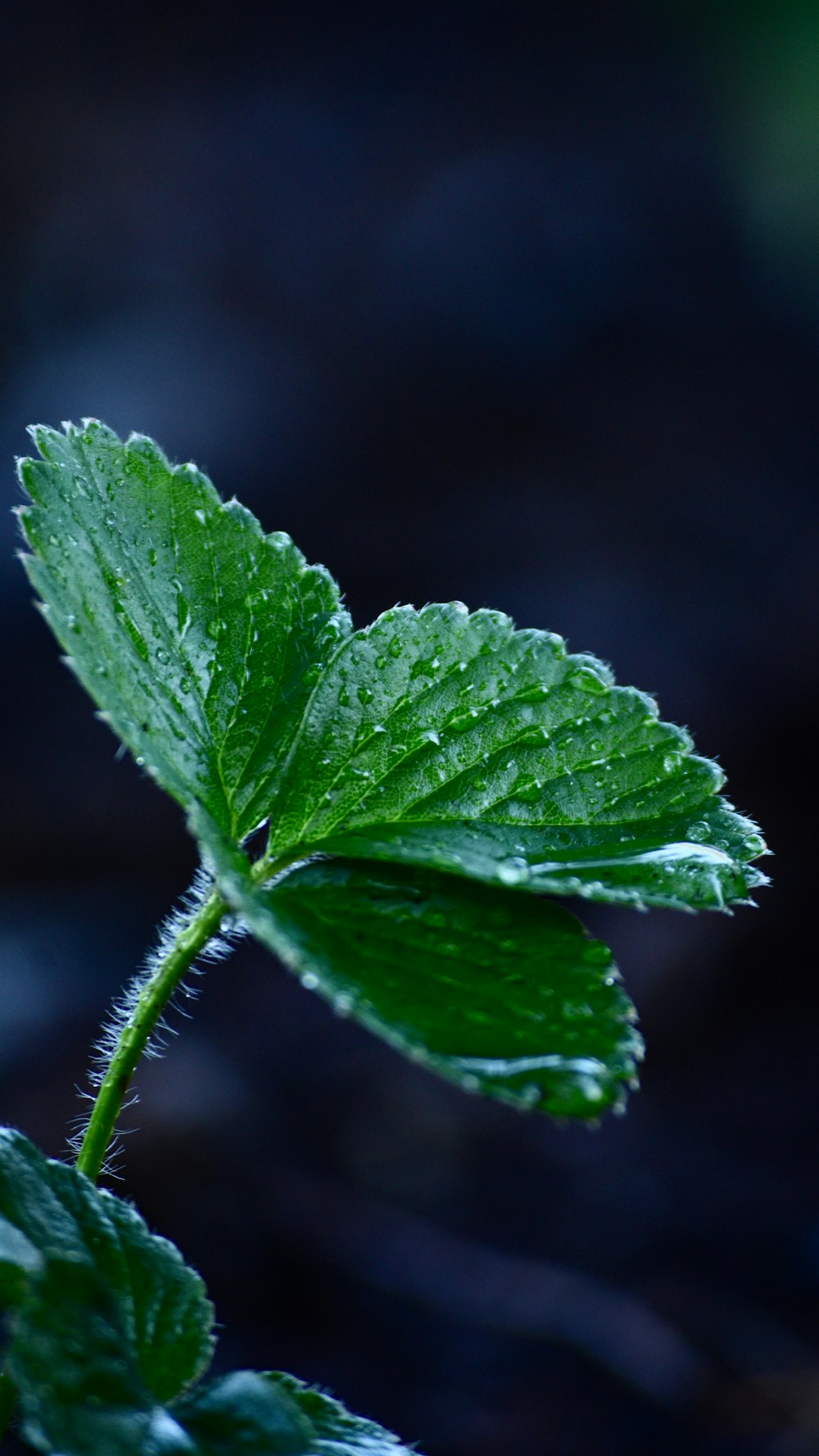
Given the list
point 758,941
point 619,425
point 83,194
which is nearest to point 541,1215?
point 758,941

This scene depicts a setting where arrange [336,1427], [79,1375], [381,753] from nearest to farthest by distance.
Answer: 1. [79,1375]
2. [336,1427]
3. [381,753]

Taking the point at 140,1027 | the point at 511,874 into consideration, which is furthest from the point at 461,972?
the point at 140,1027

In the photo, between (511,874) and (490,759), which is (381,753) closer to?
(490,759)

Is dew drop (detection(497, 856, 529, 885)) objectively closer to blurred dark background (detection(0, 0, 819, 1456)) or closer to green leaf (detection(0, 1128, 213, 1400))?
green leaf (detection(0, 1128, 213, 1400))

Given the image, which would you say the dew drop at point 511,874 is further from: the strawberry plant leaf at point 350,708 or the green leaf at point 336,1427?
the green leaf at point 336,1427

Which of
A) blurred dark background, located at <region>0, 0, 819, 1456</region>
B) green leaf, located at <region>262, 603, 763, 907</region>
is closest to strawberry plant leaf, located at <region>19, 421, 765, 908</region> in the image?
green leaf, located at <region>262, 603, 763, 907</region>

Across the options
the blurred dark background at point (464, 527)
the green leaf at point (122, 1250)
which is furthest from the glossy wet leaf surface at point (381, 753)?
the blurred dark background at point (464, 527)

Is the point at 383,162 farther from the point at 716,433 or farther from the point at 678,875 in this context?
the point at 678,875
